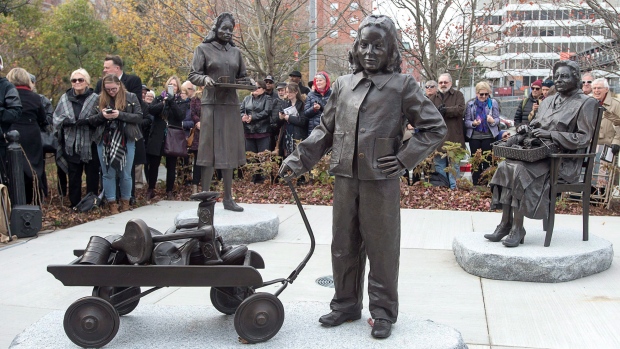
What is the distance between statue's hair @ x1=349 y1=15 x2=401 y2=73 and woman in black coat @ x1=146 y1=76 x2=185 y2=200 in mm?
5975

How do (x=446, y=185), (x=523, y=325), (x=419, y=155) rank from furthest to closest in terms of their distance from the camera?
(x=446, y=185)
(x=523, y=325)
(x=419, y=155)

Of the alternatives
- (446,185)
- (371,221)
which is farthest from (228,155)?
(446,185)

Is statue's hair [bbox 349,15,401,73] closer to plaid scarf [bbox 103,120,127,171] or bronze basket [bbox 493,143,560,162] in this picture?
bronze basket [bbox 493,143,560,162]

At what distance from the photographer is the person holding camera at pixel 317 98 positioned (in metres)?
9.66

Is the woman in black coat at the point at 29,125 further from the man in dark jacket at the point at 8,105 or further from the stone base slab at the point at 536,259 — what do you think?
the stone base slab at the point at 536,259

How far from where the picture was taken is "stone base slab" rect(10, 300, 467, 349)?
3.37 meters

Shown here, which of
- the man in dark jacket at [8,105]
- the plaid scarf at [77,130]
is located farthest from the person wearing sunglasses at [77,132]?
the man in dark jacket at [8,105]

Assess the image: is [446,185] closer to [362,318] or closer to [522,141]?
[522,141]

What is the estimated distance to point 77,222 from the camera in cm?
780

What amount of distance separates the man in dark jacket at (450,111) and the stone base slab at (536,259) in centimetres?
417

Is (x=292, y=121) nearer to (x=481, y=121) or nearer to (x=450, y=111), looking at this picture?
(x=450, y=111)

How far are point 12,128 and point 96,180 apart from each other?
1.30 m

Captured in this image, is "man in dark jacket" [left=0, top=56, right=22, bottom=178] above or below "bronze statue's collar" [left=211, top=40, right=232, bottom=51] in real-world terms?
below

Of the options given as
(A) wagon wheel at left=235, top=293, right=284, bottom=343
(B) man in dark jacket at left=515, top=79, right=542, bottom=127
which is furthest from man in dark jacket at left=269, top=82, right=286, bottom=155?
(A) wagon wheel at left=235, top=293, right=284, bottom=343
